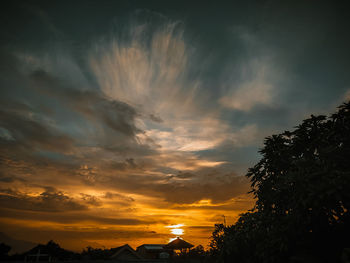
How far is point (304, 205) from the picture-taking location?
13.3 metres

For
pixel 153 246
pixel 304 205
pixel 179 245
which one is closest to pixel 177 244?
pixel 179 245

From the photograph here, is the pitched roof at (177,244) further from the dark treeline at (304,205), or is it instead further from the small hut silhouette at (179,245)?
the dark treeline at (304,205)

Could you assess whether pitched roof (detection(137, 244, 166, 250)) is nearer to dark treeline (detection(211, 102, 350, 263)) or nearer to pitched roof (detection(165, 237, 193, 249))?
pitched roof (detection(165, 237, 193, 249))

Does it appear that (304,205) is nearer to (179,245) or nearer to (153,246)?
(179,245)

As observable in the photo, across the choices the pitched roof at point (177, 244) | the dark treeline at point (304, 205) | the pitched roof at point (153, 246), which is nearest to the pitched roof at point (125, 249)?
the pitched roof at point (177, 244)

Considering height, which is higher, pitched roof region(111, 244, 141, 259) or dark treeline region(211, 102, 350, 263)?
dark treeline region(211, 102, 350, 263)

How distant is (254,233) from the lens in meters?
18.5

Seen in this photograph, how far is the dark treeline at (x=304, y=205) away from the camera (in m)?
13.9

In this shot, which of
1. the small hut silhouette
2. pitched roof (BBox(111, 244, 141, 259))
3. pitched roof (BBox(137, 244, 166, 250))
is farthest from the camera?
pitched roof (BBox(137, 244, 166, 250))

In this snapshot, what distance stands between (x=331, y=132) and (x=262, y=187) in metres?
7.99

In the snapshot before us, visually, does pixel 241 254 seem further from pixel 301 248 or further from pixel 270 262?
pixel 301 248

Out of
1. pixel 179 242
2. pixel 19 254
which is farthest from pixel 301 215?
pixel 179 242

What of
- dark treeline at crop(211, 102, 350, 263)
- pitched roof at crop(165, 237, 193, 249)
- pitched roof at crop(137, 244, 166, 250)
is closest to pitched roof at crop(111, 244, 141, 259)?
pitched roof at crop(165, 237, 193, 249)

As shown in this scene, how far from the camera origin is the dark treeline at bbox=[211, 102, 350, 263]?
45.8 ft
